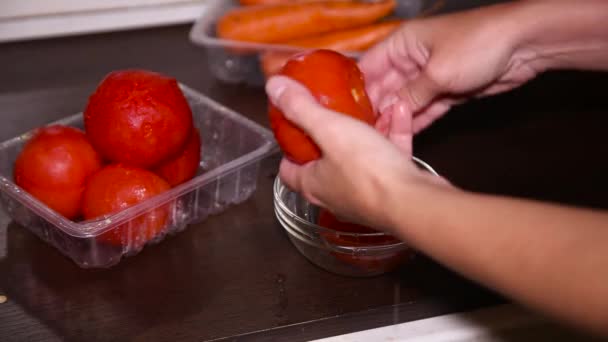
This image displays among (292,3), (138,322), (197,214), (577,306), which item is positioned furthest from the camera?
(292,3)

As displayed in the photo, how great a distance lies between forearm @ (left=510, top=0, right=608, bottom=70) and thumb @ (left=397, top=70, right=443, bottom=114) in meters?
0.11

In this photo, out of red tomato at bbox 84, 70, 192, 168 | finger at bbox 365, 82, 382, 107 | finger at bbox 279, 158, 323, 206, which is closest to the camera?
finger at bbox 279, 158, 323, 206

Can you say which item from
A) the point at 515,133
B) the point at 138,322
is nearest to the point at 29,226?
the point at 138,322

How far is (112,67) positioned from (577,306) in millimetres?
947

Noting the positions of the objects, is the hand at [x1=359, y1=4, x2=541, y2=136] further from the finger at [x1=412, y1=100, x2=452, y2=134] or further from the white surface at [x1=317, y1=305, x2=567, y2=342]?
the white surface at [x1=317, y1=305, x2=567, y2=342]

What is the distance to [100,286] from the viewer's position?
2.58 feet

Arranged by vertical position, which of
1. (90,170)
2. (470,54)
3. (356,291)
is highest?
(470,54)

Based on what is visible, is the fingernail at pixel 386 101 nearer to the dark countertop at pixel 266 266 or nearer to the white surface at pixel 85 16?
the dark countertop at pixel 266 266

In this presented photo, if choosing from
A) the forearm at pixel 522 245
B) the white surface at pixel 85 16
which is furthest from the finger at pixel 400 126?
the white surface at pixel 85 16

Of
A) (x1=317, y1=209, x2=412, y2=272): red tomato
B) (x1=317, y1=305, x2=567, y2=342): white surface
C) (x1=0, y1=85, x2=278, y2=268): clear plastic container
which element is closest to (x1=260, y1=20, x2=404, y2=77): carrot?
(x1=0, y1=85, x2=278, y2=268): clear plastic container

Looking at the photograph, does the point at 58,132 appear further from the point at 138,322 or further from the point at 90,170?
the point at 138,322

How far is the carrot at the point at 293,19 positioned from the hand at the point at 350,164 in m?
0.49

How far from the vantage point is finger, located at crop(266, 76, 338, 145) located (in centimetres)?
62

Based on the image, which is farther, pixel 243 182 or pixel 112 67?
pixel 112 67
